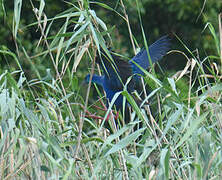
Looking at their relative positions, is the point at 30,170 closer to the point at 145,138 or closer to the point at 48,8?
the point at 145,138

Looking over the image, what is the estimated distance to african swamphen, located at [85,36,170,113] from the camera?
1.84 meters

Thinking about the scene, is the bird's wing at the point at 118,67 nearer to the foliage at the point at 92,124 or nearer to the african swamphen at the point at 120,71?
the african swamphen at the point at 120,71

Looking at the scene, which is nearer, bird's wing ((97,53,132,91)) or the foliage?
the foliage

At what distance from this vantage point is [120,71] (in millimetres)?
1909

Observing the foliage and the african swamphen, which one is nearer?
the foliage

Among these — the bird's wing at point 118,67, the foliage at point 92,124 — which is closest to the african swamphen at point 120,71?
the bird's wing at point 118,67

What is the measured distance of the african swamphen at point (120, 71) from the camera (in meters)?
1.84

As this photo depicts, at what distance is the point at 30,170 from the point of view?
1.69m

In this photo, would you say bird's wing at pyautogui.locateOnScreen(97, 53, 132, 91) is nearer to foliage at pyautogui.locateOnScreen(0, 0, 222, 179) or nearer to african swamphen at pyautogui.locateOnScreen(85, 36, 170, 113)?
african swamphen at pyautogui.locateOnScreen(85, 36, 170, 113)

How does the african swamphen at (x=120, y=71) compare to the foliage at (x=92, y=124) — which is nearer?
the foliage at (x=92, y=124)

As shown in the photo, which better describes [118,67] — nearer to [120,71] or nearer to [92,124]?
[120,71]

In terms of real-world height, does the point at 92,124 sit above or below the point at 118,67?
below

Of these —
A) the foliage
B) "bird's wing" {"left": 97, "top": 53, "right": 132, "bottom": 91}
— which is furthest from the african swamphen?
the foliage

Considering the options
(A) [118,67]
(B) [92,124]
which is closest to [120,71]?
(A) [118,67]
